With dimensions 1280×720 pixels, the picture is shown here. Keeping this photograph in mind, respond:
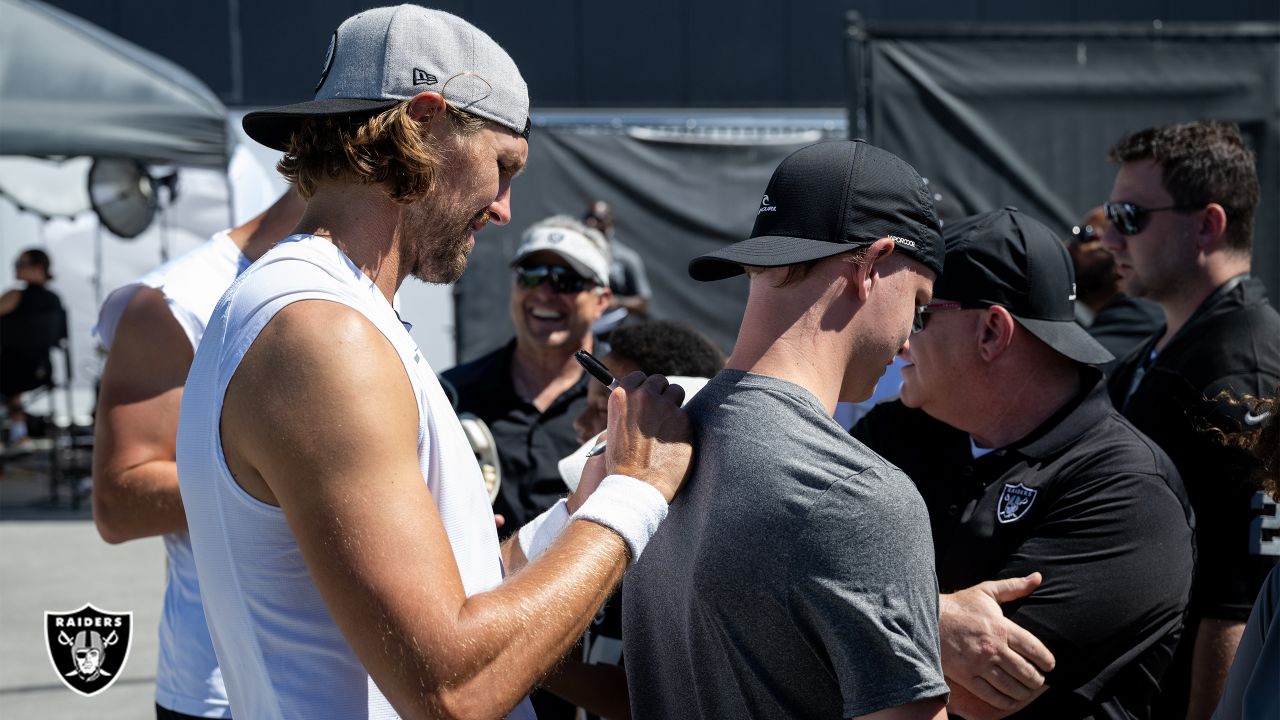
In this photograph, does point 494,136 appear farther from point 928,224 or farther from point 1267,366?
point 1267,366

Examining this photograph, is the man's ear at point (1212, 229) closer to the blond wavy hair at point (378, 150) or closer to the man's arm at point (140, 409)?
the blond wavy hair at point (378, 150)

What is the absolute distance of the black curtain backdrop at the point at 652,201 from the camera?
8.42 metres

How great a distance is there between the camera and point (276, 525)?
58.6 inches

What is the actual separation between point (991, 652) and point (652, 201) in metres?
7.20

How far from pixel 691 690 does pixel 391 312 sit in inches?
27.4

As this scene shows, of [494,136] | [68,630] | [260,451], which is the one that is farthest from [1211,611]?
[68,630]

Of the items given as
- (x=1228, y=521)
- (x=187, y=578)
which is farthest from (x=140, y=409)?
(x=1228, y=521)

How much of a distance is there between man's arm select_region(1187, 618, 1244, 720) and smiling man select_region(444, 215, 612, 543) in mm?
1863

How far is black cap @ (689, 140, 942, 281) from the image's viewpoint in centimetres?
169

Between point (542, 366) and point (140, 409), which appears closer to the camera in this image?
point (140, 409)

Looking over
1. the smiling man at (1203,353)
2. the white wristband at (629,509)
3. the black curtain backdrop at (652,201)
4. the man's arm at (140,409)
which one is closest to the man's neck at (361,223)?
the white wristband at (629,509)

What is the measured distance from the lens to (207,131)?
21.8ft

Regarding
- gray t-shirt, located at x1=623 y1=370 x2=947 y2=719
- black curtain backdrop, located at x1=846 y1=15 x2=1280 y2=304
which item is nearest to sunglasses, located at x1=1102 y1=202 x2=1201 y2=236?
black curtain backdrop, located at x1=846 y1=15 x2=1280 y2=304

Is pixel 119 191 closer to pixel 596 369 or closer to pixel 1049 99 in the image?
pixel 1049 99
